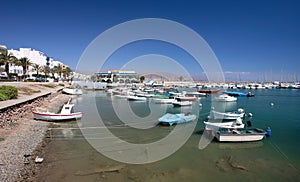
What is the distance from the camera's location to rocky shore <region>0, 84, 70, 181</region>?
8891 millimetres

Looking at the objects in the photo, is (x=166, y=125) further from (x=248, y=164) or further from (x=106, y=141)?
(x=248, y=164)

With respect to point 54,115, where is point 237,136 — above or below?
below

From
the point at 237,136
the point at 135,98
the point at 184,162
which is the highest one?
the point at 237,136

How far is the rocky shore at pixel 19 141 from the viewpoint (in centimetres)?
889

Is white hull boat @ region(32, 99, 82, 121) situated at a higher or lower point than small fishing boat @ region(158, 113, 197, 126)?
higher

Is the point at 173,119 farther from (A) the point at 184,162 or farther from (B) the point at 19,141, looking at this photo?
(B) the point at 19,141

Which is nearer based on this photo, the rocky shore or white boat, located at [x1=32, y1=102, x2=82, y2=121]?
the rocky shore

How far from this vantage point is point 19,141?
484 inches

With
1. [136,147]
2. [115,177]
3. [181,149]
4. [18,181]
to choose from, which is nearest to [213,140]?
[181,149]

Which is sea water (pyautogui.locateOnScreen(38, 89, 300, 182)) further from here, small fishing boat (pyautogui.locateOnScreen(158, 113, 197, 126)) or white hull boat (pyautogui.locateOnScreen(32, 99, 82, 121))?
small fishing boat (pyautogui.locateOnScreen(158, 113, 197, 126))

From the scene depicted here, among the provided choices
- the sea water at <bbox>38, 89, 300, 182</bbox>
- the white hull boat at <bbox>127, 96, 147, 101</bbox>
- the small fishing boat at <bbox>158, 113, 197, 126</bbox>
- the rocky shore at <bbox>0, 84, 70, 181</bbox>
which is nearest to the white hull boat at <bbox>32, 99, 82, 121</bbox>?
the rocky shore at <bbox>0, 84, 70, 181</bbox>

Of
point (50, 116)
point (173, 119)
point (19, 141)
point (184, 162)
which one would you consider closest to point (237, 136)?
point (184, 162)

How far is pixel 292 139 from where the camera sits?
687 inches

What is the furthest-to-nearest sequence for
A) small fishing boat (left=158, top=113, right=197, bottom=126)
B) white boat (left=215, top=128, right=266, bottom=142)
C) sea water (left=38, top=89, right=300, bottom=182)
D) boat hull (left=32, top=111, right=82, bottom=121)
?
small fishing boat (left=158, top=113, right=197, bottom=126) < boat hull (left=32, top=111, right=82, bottom=121) < white boat (left=215, top=128, right=266, bottom=142) < sea water (left=38, top=89, right=300, bottom=182)
